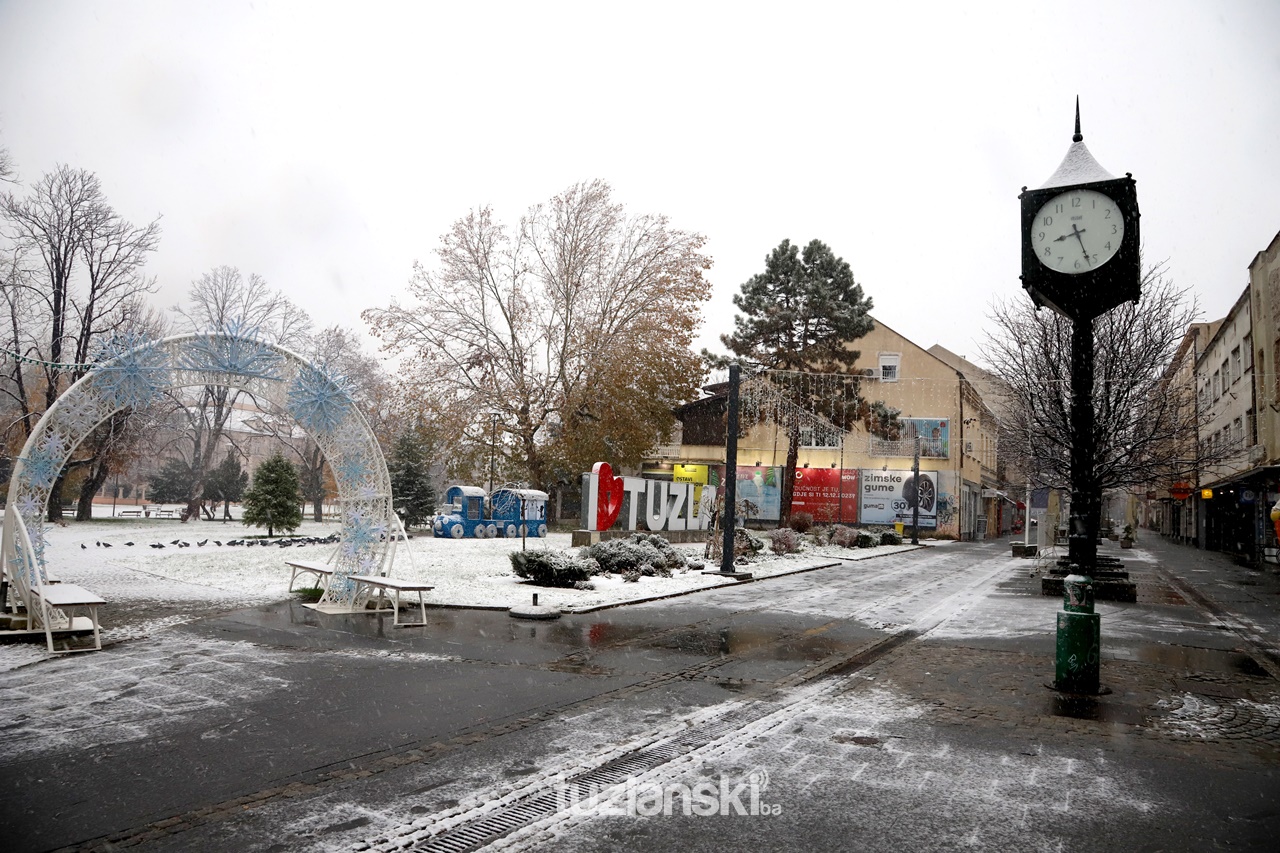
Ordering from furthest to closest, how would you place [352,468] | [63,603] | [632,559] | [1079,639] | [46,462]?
1. [632,559]
2. [352,468]
3. [46,462]
4. [63,603]
5. [1079,639]

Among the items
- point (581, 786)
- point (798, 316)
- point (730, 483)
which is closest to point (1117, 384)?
point (730, 483)

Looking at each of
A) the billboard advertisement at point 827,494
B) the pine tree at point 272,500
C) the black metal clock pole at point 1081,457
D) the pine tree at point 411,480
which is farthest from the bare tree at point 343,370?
the black metal clock pole at point 1081,457

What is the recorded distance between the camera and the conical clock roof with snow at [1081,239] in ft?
27.0

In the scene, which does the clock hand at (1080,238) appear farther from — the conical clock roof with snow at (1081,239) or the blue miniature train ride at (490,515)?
the blue miniature train ride at (490,515)

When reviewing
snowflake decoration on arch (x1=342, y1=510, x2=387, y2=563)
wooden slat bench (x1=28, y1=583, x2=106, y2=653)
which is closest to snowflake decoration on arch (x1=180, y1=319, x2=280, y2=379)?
snowflake decoration on arch (x1=342, y1=510, x2=387, y2=563)

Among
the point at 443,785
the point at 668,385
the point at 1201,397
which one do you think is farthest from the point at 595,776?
the point at 1201,397

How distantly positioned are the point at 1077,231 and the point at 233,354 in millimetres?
10673

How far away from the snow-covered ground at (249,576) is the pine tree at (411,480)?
10025 millimetres

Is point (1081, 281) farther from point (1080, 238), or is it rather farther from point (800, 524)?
point (800, 524)

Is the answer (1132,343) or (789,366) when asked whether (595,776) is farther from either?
(789,366)

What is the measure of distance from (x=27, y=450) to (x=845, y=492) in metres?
43.8

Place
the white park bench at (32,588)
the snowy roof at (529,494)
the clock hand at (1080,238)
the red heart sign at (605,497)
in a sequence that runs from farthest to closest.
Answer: the snowy roof at (529,494) → the red heart sign at (605,497) → the white park bench at (32,588) → the clock hand at (1080,238)

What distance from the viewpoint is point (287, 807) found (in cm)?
470

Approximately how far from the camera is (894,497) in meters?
48.1
